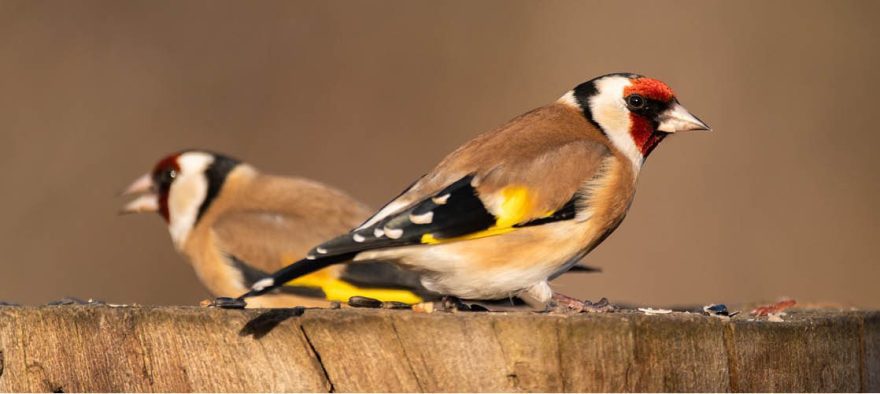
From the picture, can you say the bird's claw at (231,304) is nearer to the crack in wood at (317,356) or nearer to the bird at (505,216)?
the crack in wood at (317,356)

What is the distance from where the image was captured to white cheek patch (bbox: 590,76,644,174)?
509 cm

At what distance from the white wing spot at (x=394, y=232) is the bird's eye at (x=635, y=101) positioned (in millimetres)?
1329

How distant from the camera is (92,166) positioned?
9.55m

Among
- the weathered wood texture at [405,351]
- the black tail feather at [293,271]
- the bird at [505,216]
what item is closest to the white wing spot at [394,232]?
the bird at [505,216]

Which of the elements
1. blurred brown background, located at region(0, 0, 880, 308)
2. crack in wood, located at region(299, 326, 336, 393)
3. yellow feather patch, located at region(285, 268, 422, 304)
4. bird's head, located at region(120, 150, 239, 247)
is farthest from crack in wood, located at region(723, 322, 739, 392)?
blurred brown background, located at region(0, 0, 880, 308)

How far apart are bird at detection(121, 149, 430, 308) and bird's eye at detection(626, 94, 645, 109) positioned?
134cm

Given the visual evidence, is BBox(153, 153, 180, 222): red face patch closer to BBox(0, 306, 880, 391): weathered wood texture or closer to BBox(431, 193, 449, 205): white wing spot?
BBox(431, 193, 449, 205): white wing spot

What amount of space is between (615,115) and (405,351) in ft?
7.23

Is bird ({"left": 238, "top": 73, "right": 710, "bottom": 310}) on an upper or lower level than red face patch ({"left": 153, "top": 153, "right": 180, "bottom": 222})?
lower

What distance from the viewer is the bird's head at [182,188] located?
7965mm

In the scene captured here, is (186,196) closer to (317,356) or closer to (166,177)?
(166,177)

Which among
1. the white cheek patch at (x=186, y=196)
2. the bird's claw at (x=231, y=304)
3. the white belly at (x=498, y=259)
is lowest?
the bird's claw at (x=231, y=304)

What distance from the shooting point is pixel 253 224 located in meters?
7.34

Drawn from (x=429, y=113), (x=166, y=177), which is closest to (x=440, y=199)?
(x=166, y=177)
